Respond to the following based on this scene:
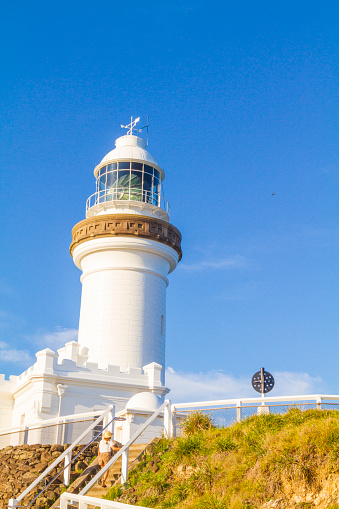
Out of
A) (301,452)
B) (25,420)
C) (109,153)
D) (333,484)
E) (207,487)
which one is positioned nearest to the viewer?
(333,484)

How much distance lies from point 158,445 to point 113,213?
1440cm

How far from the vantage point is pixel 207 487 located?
1077 cm

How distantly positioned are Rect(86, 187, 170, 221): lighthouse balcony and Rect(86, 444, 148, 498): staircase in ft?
45.3

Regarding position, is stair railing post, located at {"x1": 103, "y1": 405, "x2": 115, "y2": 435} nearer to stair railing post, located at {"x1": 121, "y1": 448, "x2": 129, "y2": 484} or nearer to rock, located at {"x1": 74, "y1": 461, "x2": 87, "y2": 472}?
rock, located at {"x1": 74, "y1": 461, "x2": 87, "y2": 472}

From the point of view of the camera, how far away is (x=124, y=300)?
25.3 m

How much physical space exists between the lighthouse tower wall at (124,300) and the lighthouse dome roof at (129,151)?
4.59 m

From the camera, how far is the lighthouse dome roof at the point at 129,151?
1110 inches

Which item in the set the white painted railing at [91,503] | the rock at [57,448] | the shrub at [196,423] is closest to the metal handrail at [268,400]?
the shrub at [196,423]

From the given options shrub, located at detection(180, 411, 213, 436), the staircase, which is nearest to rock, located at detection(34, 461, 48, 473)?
the staircase

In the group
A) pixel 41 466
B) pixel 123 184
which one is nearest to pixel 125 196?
pixel 123 184

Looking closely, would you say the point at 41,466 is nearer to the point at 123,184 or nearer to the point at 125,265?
the point at 125,265

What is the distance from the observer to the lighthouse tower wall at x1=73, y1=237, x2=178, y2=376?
24.6 meters

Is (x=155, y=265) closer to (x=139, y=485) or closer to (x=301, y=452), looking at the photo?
(x=139, y=485)

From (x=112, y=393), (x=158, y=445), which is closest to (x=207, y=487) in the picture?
(x=158, y=445)
